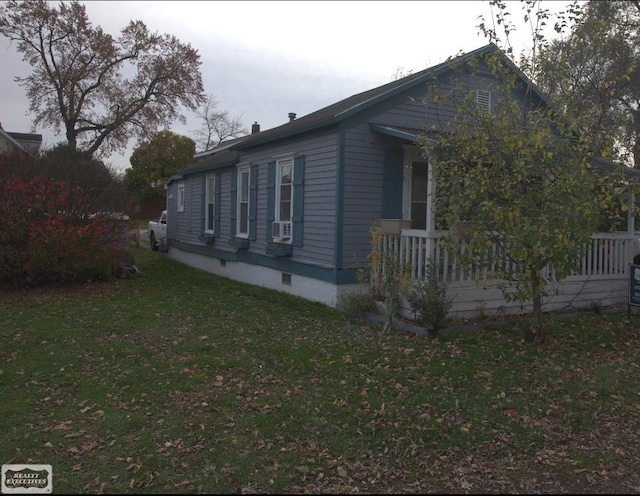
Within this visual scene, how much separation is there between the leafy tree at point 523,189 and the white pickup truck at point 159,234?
1700cm

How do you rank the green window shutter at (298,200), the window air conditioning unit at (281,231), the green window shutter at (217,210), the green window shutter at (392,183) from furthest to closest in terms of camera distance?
the green window shutter at (217,210), the window air conditioning unit at (281,231), the green window shutter at (298,200), the green window shutter at (392,183)

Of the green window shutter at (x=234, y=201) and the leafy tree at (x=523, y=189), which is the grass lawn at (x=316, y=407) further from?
the green window shutter at (x=234, y=201)

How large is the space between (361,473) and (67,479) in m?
2.07

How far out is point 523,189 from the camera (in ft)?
22.6

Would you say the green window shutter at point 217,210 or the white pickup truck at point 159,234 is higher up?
the green window shutter at point 217,210

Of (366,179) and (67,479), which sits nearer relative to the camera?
(67,479)

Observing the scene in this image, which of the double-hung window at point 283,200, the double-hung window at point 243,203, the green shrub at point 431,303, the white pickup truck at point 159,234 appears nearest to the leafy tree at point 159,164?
the white pickup truck at point 159,234

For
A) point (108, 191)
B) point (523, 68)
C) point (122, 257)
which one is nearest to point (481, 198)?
point (523, 68)

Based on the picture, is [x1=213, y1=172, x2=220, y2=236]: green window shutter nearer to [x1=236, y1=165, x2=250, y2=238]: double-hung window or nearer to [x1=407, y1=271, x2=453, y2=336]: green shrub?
[x1=236, y1=165, x2=250, y2=238]: double-hung window

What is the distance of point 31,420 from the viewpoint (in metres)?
4.92

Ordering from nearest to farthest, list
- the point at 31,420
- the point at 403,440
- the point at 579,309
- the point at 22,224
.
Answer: the point at 403,440
the point at 31,420
the point at 579,309
the point at 22,224

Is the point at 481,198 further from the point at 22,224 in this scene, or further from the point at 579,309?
the point at 22,224

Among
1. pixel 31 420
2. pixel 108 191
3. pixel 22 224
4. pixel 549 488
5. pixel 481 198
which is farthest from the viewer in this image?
pixel 108 191

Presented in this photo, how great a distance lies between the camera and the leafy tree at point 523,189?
20.9 feet
